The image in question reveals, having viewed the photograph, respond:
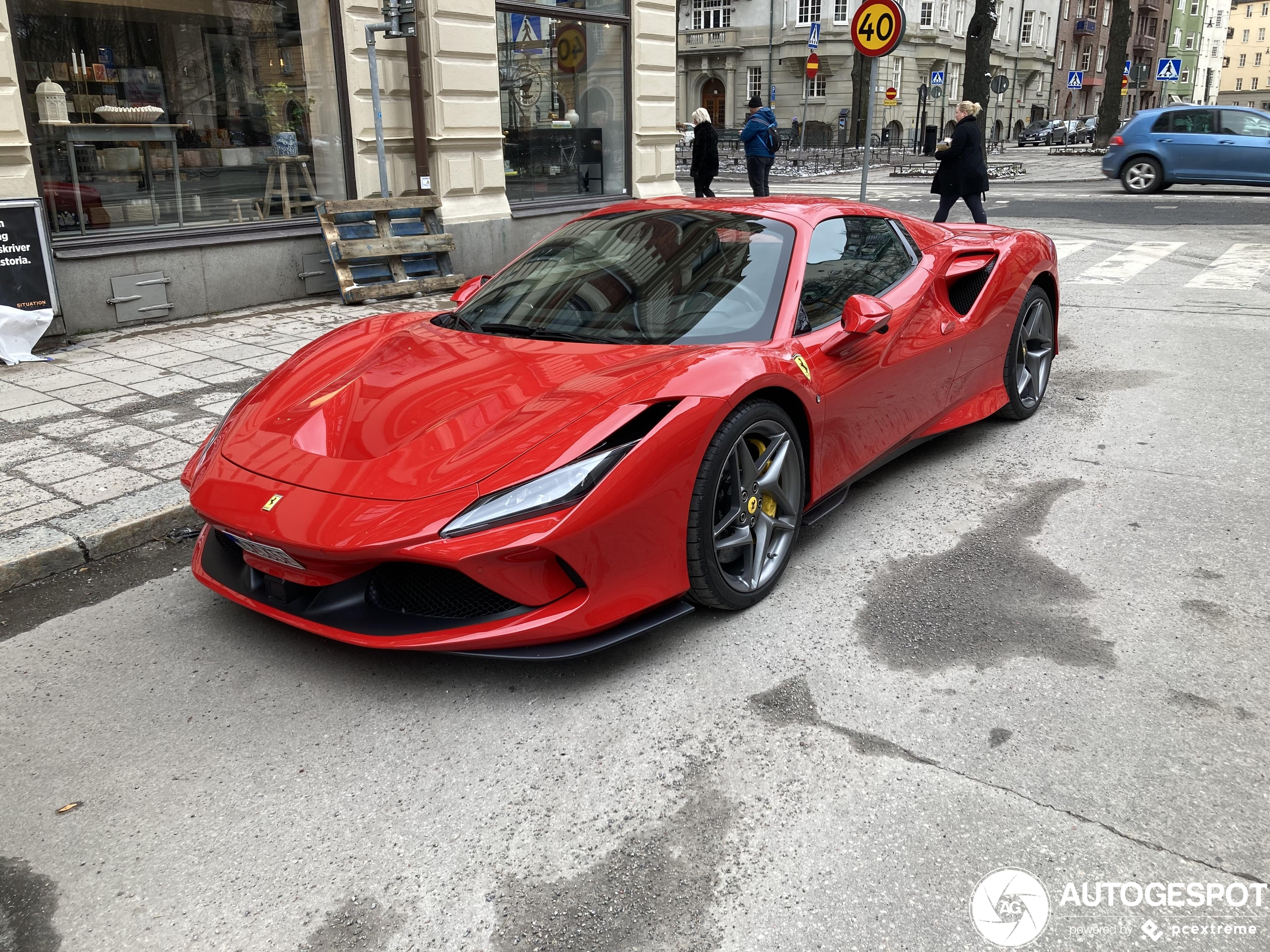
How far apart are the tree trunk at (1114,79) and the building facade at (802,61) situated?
13510mm

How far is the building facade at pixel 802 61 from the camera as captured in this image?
5247 centimetres

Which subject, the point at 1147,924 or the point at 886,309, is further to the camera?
the point at 886,309

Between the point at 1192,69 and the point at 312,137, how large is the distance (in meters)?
103

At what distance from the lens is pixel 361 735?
2.73 metres

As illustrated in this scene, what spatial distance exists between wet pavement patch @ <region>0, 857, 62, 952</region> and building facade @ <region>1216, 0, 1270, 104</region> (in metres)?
130

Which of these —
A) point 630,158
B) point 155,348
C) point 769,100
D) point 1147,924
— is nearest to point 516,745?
point 1147,924

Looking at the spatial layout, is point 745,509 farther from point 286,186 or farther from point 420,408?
point 286,186

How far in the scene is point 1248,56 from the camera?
370 ft

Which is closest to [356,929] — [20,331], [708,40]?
[20,331]

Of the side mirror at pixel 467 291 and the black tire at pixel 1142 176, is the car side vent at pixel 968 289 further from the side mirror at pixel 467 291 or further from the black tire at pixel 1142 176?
the black tire at pixel 1142 176

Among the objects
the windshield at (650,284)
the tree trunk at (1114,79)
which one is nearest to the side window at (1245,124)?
the tree trunk at (1114,79)

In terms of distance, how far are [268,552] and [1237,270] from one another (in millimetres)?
10636

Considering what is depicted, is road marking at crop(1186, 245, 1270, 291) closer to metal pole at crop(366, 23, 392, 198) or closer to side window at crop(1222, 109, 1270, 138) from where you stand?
metal pole at crop(366, 23, 392, 198)

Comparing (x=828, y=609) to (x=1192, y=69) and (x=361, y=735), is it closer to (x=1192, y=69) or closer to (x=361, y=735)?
(x=361, y=735)
